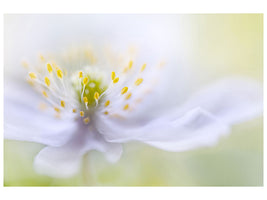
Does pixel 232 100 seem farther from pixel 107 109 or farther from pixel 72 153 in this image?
pixel 72 153

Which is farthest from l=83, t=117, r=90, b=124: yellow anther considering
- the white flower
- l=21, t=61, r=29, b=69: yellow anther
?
l=21, t=61, r=29, b=69: yellow anther

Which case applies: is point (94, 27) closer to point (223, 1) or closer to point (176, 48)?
point (176, 48)

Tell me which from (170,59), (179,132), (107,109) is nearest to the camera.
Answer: (179,132)

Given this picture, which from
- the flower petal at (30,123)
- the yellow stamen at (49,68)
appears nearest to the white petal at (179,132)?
the flower petal at (30,123)

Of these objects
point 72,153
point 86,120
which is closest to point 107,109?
point 86,120

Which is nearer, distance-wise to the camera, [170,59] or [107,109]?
[107,109]

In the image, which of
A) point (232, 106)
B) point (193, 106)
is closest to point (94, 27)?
point (193, 106)

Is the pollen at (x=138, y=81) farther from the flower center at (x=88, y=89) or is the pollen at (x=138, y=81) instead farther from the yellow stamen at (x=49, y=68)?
the yellow stamen at (x=49, y=68)
